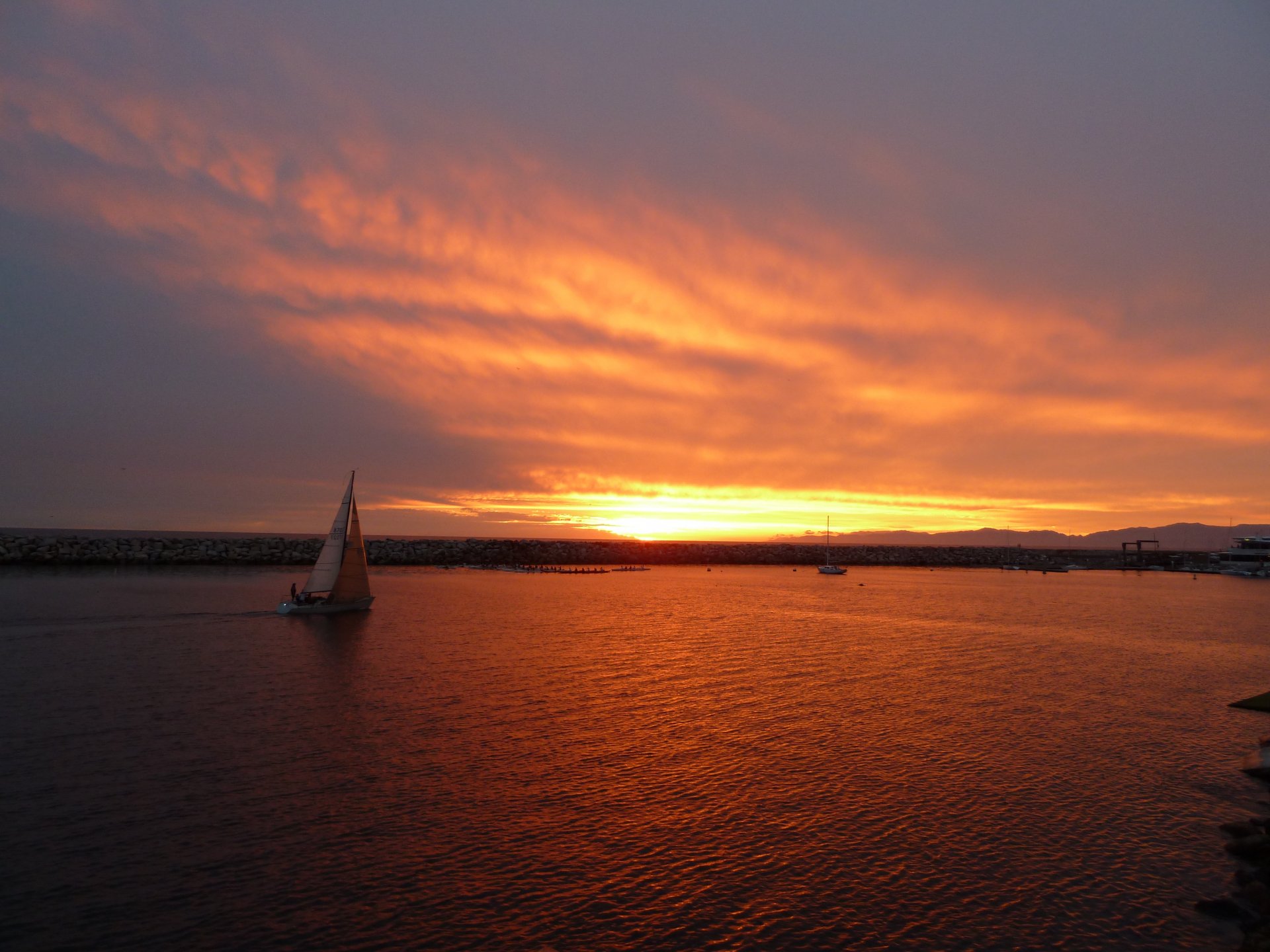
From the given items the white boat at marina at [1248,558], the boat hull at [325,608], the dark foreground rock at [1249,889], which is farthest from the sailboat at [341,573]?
the white boat at marina at [1248,558]

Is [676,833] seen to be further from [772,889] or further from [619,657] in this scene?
[619,657]

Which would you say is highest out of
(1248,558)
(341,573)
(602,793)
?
(1248,558)

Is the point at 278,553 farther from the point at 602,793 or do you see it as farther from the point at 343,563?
the point at 602,793

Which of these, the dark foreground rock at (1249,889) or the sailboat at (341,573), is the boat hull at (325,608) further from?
the dark foreground rock at (1249,889)

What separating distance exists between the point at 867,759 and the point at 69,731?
29.1 metres

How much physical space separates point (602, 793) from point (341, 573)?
48.4 m

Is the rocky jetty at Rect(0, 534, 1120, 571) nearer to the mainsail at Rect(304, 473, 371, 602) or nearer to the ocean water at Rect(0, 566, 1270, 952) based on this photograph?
the mainsail at Rect(304, 473, 371, 602)

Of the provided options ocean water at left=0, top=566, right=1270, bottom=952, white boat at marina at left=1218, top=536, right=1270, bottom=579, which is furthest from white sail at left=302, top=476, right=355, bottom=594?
white boat at marina at left=1218, top=536, right=1270, bottom=579

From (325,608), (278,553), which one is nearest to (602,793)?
(325,608)

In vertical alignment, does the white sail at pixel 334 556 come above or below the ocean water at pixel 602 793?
above

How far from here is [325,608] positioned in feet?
203

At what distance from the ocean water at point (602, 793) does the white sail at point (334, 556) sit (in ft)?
39.7

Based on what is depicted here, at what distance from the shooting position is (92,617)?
5525 cm

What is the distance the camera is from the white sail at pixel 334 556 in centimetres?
6356
